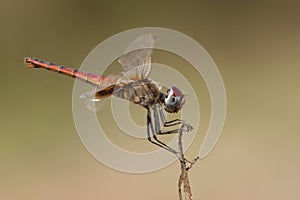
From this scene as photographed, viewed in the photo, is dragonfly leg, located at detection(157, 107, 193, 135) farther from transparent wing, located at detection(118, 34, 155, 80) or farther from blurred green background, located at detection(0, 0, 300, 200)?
blurred green background, located at detection(0, 0, 300, 200)

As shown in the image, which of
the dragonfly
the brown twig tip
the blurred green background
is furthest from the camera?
the blurred green background

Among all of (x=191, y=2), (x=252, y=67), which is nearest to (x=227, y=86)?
(x=252, y=67)

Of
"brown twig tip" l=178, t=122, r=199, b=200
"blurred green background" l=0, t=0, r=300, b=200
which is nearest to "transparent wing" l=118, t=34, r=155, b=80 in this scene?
"brown twig tip" l=178, t=122, r=199, b=200

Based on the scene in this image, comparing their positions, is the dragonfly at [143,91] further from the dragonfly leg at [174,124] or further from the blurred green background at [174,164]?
the blurred green background at [174,164]

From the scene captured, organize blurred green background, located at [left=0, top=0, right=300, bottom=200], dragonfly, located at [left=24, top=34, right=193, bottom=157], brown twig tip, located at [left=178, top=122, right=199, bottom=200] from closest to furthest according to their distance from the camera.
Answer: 1. brown twig tip, located at [left=178, top=122, right=199, bottom=200]
2. dragonfly, located at [left=24, top=34, right=193, bottom=157]
3. blurred green background, located at [left=0, top=0, right=300, bottom=200]

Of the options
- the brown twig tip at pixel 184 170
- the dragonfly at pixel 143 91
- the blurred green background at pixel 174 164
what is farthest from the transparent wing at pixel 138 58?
the blurred green background at pixel 174 164

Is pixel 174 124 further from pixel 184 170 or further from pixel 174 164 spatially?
pixel 174 164

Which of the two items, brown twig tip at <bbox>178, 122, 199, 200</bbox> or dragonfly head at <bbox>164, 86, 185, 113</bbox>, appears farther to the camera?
dragonfly head at <bbox>164, 86, 185, 113</bbox>

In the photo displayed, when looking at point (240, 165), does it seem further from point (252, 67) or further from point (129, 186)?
point (252, 67)
